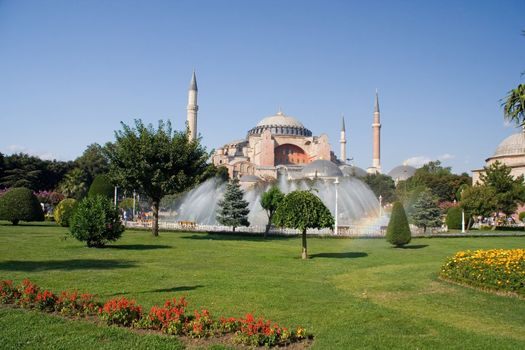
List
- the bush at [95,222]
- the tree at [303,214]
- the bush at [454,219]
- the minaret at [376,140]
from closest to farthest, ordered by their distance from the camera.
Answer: the tree at [303,214] → the bush at [95,222] → the bush at [454,219] → the minaret at [376,140]

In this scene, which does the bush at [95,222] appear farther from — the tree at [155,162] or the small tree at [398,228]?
the small tree at [398,228]

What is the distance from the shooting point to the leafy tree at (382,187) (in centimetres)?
5827

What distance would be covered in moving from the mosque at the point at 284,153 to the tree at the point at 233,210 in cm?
4133

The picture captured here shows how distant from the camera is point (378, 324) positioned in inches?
259

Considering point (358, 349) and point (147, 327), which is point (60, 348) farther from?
point (358, 349)

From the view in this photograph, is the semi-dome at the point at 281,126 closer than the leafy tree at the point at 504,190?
No

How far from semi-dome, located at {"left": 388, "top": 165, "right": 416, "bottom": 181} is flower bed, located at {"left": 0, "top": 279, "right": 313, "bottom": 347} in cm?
8518

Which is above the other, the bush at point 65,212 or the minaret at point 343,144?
the minaret at point 343,144

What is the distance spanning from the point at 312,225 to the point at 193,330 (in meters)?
8.26

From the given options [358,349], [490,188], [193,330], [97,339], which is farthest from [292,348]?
[490,188]

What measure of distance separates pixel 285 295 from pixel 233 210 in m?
18.3

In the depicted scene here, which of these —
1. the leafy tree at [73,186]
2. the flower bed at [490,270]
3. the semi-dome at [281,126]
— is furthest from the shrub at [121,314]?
the semi-dome at [281,126]

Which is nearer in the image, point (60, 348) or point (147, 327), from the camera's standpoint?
point (60, 348)

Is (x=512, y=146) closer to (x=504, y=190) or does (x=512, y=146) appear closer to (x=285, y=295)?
(x=504, y=190)
